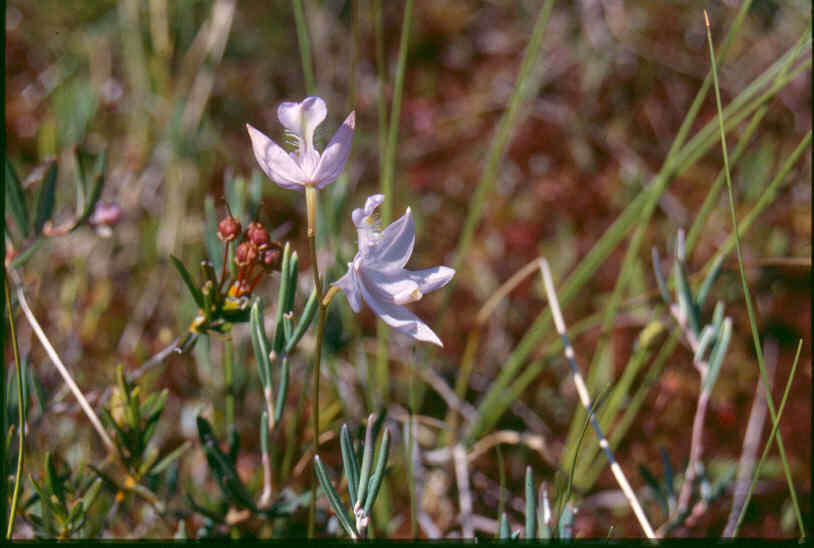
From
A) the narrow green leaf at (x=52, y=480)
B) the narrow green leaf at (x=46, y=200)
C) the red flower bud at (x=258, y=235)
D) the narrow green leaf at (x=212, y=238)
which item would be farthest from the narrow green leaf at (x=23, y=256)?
the red flower bud at (x=258, y=235)

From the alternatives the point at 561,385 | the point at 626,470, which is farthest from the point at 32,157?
the point at 626,470

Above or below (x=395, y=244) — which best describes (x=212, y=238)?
below

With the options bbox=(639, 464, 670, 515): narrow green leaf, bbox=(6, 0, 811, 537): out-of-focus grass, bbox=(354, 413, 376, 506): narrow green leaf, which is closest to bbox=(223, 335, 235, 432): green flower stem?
bbox=(6, 0, 811, 537): out-of-focus grass

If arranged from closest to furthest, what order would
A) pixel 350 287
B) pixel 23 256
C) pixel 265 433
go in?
1. pixel 350 287
2. pixel 265 433
3. pixel 23 256

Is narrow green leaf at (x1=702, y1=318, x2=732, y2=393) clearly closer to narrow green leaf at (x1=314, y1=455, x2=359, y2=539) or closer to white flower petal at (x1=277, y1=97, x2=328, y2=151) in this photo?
narrow green leaf at (x1=314, y1=455, x2=359, y2=539)

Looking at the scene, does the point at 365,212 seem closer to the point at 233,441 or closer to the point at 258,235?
the point at 258,235

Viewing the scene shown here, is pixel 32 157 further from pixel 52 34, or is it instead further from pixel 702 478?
pixel 702 478

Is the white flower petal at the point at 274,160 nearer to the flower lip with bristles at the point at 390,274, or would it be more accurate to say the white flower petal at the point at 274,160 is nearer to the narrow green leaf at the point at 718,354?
the flower lip with bristles at the point at 390,274

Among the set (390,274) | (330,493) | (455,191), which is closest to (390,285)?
(390,274)
